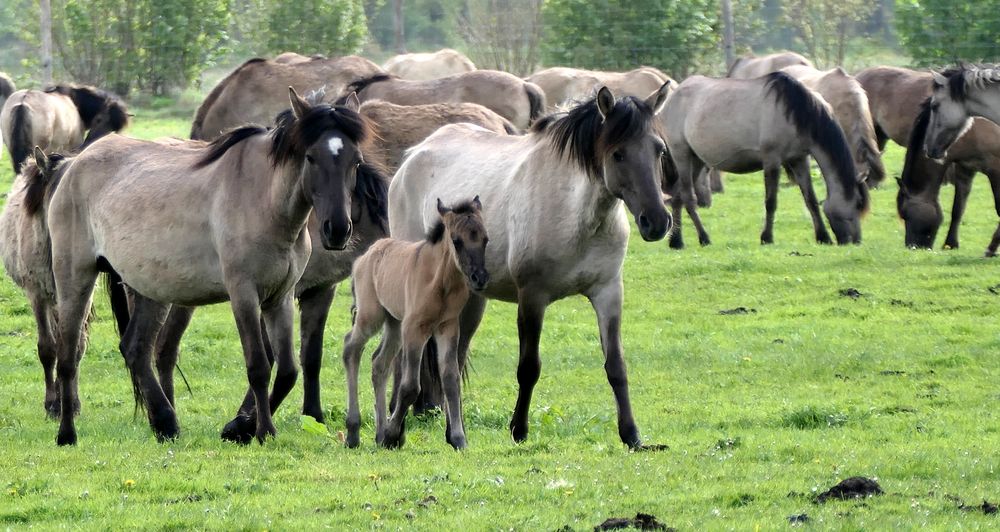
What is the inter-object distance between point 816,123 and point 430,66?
12.0 m

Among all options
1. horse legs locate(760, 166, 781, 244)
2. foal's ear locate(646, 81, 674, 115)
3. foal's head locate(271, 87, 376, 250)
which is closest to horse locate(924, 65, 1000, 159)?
horse legs locate(760, 166, 781, 244)

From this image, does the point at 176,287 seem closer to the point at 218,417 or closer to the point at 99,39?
the point at 218,417

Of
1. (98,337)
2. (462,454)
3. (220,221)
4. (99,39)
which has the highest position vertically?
(220,221)

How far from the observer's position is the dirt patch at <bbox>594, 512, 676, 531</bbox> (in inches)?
234

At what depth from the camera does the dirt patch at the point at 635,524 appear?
19.5 ft

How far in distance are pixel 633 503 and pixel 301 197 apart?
9.13 feet

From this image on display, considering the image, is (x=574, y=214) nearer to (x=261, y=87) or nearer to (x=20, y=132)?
(x=261, y=87)

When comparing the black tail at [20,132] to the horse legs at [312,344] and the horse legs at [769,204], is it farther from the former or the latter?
the horse legs at [312,344]

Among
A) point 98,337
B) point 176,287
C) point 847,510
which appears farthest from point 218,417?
point 847,510

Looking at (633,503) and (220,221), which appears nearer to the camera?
(633,503)

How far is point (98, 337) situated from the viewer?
13.8 meters

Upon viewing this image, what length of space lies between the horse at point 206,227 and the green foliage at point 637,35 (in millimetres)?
21408


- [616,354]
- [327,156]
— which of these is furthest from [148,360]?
[616,354]

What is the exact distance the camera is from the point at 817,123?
17250 mm
